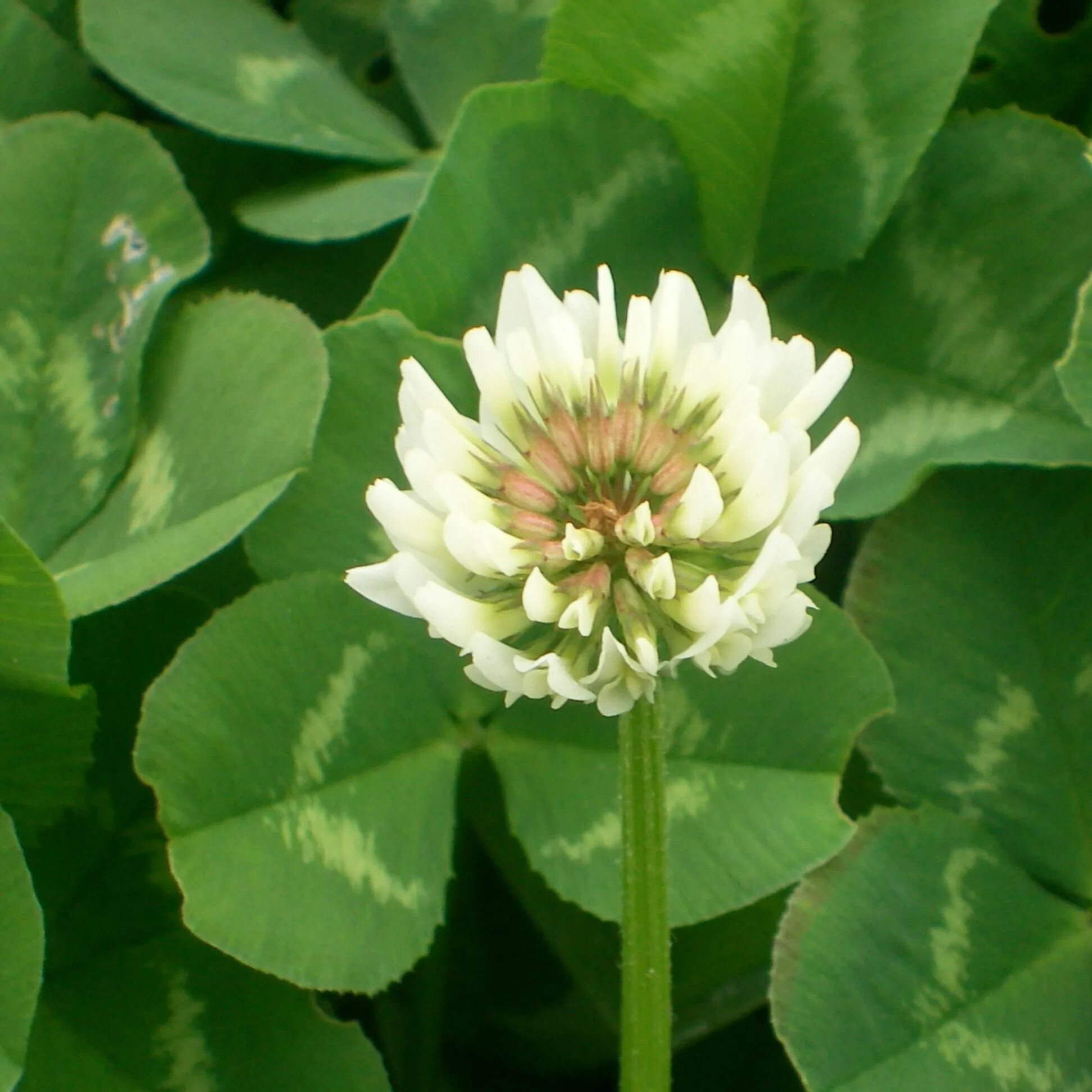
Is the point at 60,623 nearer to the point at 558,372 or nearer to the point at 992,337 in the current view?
the point at 558,372

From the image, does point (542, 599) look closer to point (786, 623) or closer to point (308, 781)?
point (786, 623)

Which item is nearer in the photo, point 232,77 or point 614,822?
point 614,822

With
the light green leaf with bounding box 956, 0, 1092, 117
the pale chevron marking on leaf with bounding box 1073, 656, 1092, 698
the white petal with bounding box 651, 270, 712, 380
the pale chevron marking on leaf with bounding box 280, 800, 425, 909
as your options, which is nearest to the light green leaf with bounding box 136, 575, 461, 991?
the pale chevron marking on leaf with bounding box 280, 800, 425, 909

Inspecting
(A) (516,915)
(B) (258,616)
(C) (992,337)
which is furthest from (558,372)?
(A) (516,915)

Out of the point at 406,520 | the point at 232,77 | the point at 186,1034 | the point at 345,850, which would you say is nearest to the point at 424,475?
the point at 406,520

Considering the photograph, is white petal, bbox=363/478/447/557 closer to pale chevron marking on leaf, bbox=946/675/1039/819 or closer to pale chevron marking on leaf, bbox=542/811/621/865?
pale chevron marking on leaf, bbox=542/811/621/865

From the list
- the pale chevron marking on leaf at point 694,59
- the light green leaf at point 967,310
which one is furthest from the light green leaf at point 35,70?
the light green leaf at point 967,310
